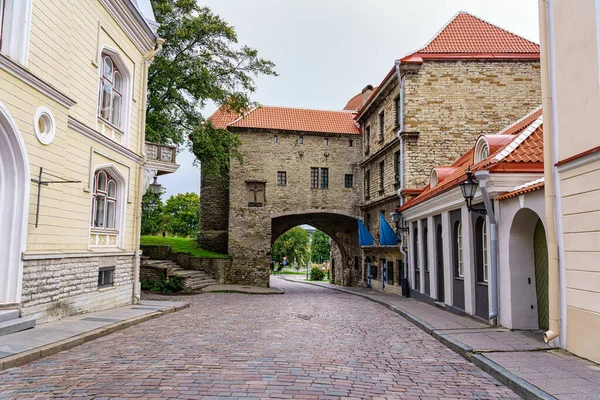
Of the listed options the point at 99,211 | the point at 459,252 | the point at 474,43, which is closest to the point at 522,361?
the point at 459,252

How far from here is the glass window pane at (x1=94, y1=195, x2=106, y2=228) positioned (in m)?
13.3

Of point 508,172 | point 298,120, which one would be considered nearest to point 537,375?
point 508,172

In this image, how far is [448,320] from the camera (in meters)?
11.9

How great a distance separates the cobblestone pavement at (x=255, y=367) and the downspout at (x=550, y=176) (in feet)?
5.89

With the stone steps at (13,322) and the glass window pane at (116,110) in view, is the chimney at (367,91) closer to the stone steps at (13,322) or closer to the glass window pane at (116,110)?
the glass window pane at (116,110)

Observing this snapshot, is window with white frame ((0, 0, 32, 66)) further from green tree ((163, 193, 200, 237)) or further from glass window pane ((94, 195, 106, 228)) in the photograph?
green tree ((163, 193, 200, 237))

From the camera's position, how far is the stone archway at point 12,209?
8898 mm

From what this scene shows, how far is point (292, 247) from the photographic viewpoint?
6694 cm

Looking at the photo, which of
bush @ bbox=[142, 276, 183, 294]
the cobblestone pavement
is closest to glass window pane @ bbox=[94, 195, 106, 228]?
the cobblestone pavement

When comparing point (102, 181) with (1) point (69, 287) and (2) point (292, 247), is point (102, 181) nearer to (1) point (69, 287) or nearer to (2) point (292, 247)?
(1) point (69, 287)

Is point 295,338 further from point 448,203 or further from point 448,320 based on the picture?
point 448,203

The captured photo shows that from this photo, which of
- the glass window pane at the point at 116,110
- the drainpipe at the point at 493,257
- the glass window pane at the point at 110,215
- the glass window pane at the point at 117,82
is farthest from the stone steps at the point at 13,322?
the drainpipe at the point at 493,257

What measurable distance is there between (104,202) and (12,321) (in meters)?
5.42

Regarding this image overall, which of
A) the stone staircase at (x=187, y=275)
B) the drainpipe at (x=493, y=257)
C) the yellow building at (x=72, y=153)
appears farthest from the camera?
the stone staircase at (x=187, y=275)
